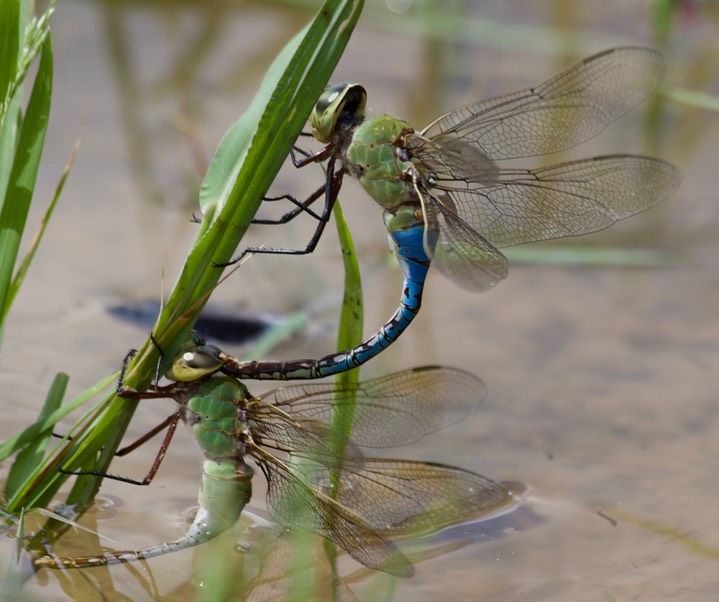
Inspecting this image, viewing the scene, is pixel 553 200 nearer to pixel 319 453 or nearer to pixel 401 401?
pixel 401 401

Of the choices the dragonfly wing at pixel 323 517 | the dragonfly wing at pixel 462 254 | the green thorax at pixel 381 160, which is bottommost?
the dragonfly wing at pixel 323 517

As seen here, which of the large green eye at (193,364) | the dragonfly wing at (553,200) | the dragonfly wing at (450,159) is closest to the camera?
the large green eye at (193,364)

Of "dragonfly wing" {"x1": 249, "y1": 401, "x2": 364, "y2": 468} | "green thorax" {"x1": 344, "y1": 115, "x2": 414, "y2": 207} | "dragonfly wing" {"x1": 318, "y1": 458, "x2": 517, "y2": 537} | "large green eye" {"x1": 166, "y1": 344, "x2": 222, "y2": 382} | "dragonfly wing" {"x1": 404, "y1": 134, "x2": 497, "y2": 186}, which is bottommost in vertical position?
"dragonfly wing" {"x1": 318, "y1": 458, "x2": 517, "y2": 537}

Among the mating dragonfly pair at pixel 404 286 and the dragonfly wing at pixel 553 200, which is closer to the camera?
the mating dragonfly pair at pixel 404 286

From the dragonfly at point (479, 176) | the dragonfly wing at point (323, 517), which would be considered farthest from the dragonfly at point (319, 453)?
the dragonfly at point (479, 176)

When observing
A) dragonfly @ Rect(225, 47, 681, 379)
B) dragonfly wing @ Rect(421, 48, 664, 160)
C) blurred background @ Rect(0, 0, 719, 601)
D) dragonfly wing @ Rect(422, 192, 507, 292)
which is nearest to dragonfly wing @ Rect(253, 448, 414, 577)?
blurred background @ Rect(0, 0, 719, 601)

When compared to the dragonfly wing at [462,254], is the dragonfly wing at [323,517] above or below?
below

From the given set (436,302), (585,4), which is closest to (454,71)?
(585,4)

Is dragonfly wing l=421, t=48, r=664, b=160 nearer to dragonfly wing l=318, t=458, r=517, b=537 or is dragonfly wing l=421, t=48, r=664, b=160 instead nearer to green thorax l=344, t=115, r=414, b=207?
green thorax l=344, t=115, r=414, b=207

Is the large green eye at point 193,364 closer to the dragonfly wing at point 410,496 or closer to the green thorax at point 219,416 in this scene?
the green thorax at point 219,416
